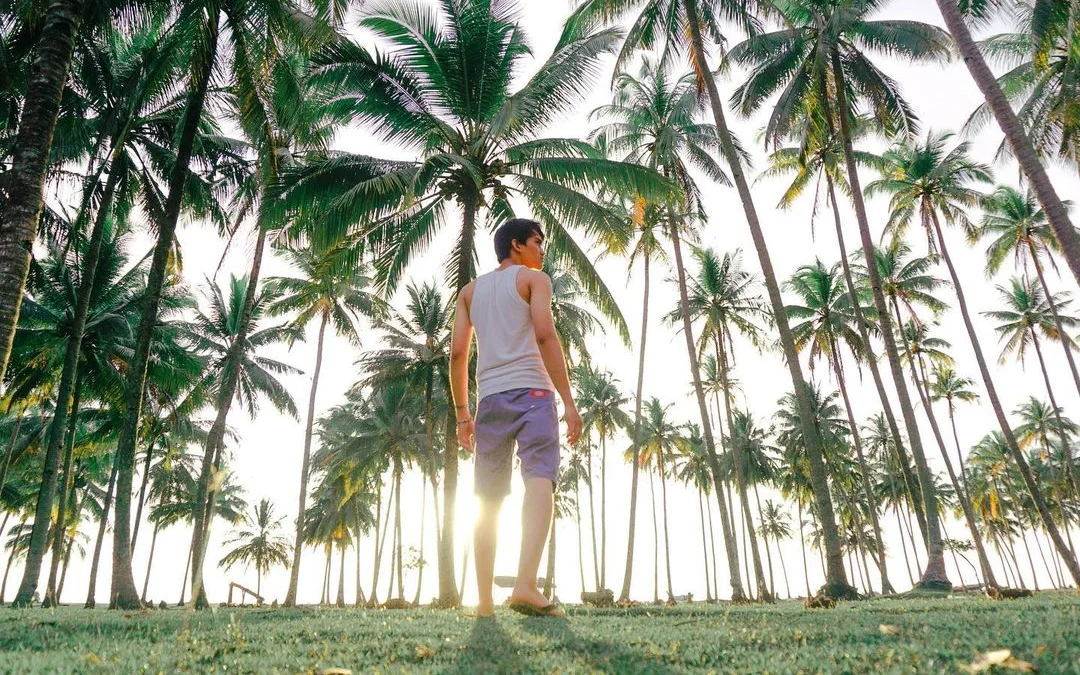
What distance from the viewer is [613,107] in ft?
73.7

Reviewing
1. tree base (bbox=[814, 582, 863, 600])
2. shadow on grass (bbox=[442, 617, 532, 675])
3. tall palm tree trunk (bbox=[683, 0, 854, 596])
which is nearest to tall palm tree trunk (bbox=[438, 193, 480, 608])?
tall palm tree trunk (bbox=[683, 0, 854, 596])

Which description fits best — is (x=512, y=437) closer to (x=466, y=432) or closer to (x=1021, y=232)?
(x=466, y=432)

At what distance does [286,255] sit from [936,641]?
26806 millimetres

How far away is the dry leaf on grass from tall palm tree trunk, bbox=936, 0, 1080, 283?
8148 mm

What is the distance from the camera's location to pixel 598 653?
8.30 feet

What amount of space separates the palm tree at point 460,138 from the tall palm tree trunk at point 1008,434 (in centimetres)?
1497

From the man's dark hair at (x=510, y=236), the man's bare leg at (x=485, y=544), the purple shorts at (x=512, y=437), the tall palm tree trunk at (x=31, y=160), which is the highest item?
the tall palm tree trunk at (x=31, y=160)

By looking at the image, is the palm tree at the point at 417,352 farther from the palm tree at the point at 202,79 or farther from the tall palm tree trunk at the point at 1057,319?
the tall palm tree trunk at the point at 1057,319

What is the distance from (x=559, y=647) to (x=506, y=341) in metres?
1.66

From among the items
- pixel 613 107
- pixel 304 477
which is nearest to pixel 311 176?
pixel 613 107

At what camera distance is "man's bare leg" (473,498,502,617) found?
3510 millimetres

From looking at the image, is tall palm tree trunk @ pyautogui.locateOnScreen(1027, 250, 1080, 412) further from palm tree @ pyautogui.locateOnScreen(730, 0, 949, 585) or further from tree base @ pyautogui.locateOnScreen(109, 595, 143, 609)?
tree base @ pyautogui.locateOnScreen(109, 595, 143, 609)

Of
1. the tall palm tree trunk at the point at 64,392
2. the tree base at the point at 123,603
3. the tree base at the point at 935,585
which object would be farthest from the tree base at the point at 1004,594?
the tall palm tree trunk at the point at 64,392

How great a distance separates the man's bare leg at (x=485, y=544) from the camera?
11.5ft
